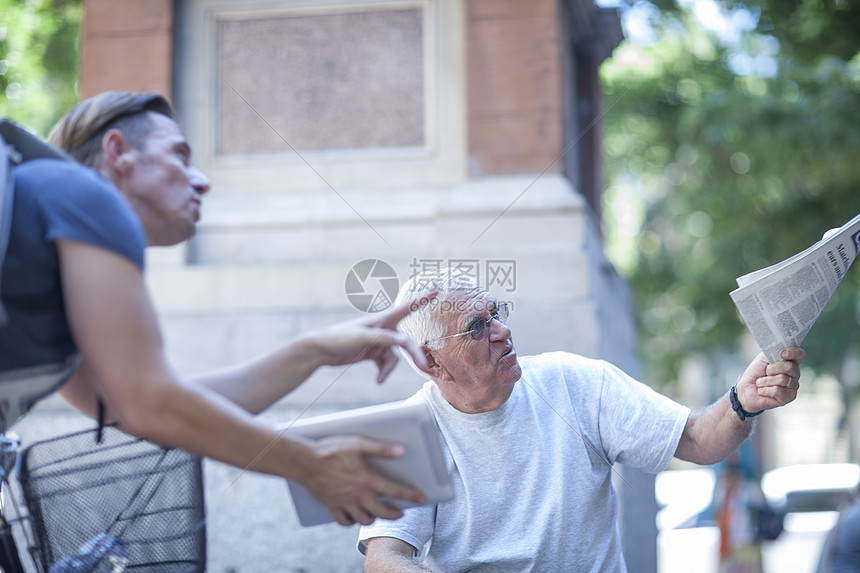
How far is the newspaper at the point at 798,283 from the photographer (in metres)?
2.20

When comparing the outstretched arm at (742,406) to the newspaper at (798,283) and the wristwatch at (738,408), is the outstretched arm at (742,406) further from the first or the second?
the newspaper at (798,283)

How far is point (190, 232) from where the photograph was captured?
6.63 ft

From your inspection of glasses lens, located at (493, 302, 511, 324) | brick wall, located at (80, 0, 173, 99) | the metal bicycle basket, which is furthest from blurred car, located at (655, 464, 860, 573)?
the metal bicycle basket

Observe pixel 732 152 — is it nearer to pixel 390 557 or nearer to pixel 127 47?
pixel 127 47

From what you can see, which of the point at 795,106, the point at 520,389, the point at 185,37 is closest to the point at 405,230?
the point at 185,37

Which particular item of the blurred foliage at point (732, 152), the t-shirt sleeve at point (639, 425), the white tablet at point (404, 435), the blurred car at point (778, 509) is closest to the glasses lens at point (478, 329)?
the t-shirt sleeve at point (639, 425)

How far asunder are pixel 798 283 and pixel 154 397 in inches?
57.1

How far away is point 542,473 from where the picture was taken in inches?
103

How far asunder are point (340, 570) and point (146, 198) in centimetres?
247

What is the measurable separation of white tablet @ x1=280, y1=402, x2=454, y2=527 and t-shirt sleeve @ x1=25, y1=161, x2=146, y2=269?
46 centimetres

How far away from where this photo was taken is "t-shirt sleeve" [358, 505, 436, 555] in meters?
2.54

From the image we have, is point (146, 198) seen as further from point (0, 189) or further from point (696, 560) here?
Answer: point (696, 560)

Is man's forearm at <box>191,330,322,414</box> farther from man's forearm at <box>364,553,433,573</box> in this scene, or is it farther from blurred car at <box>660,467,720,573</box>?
blurred car at <box>660,467,720,573</box>

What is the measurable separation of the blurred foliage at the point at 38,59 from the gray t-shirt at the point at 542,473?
588 centimetres
